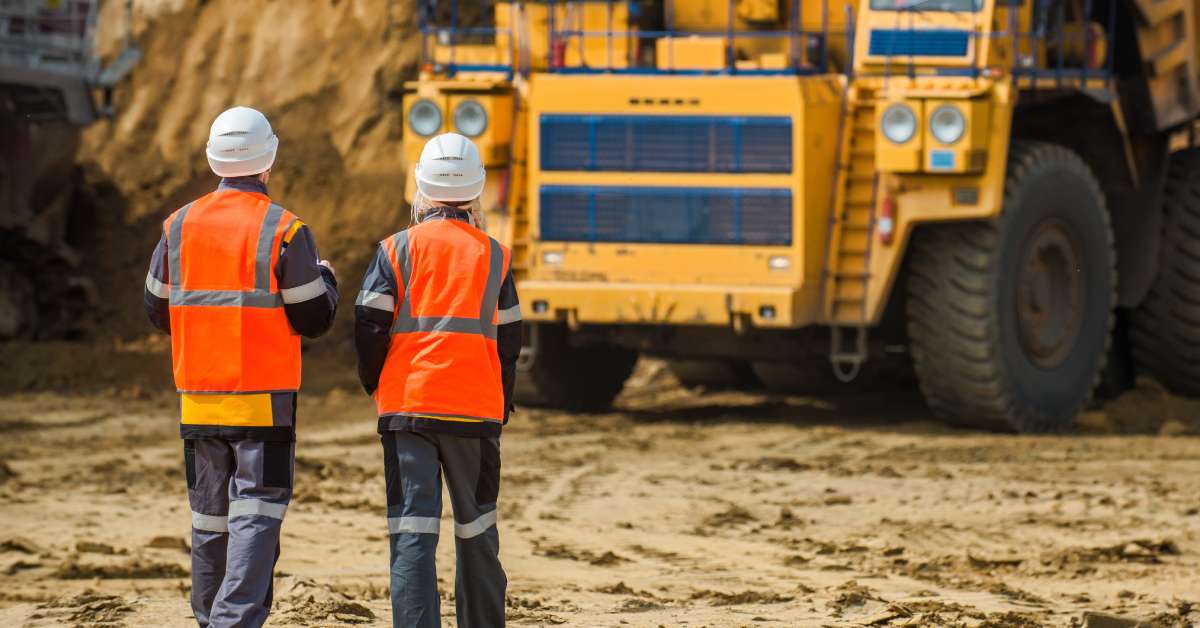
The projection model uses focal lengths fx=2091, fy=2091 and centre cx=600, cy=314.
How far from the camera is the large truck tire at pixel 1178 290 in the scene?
12.9 metres

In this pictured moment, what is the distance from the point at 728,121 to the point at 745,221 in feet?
1.84

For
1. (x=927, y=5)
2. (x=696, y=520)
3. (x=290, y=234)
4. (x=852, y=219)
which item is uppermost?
(x=927, y=5)

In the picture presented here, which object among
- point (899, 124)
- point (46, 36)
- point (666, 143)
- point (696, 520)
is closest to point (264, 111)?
point (46, 36)

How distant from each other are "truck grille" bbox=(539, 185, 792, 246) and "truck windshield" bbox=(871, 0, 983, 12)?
Result: 1181mm

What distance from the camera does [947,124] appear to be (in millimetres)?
11156

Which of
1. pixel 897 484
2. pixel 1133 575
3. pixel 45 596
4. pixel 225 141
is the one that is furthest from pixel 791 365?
pixel 225 141

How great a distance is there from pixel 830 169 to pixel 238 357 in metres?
6.52

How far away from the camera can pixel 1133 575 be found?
25.2ft

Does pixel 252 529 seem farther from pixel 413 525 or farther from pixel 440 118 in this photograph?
pixel 440 118

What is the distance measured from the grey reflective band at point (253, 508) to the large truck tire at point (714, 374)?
898 centimetres

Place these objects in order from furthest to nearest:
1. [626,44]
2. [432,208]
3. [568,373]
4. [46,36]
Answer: [46,36] → [568,373] → [626,44] → [432,208]

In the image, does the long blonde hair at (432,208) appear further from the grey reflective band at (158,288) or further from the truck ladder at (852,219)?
the truck ladder at (852,219)

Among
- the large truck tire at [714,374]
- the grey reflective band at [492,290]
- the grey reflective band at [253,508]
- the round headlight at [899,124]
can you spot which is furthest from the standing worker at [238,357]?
the large truck tire at [714,374]

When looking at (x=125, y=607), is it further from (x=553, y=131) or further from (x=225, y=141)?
(x=553, y=131)
